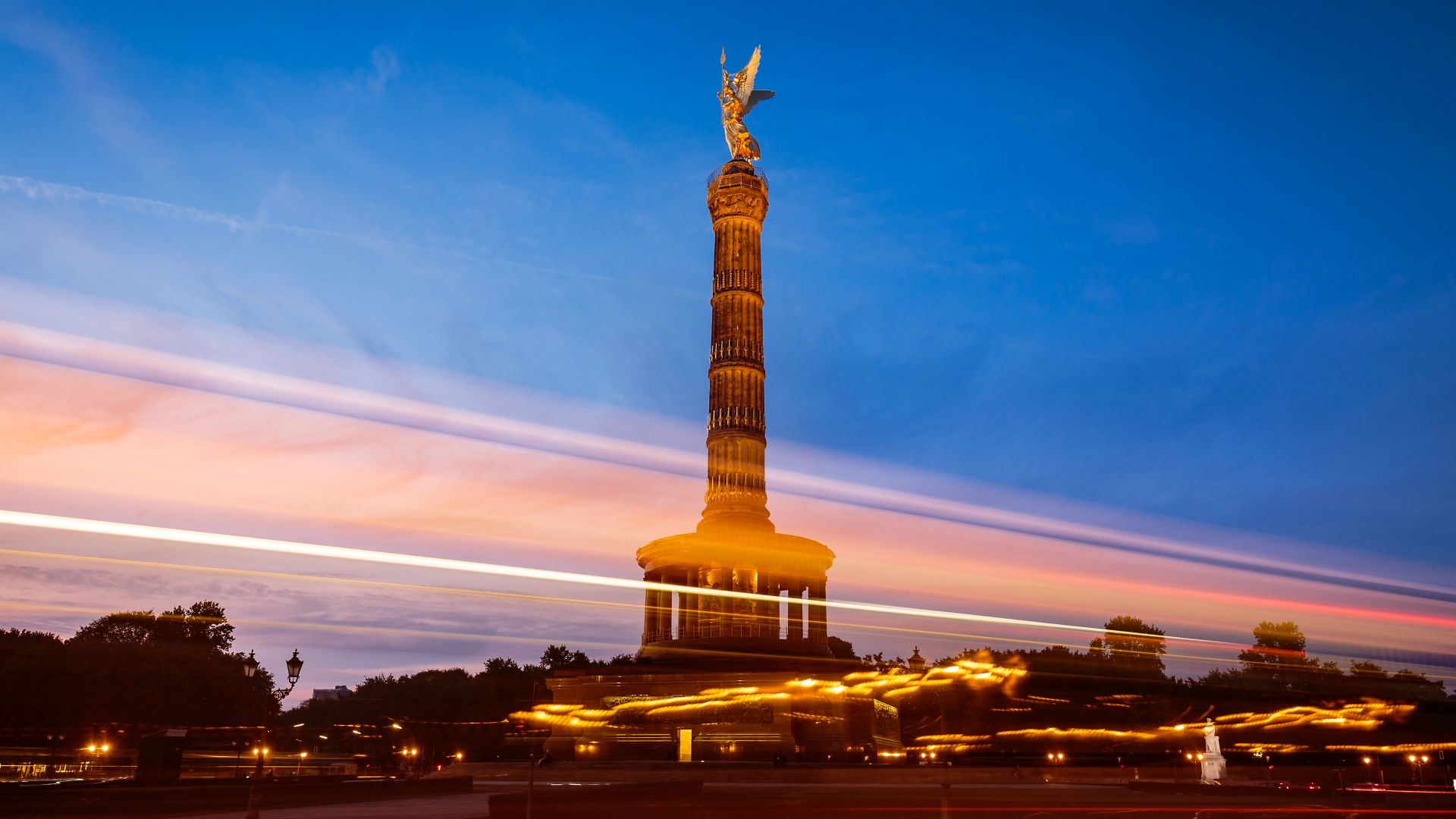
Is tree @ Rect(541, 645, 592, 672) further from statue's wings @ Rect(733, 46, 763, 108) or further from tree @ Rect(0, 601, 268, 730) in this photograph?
statue's wings @ Rect(733, 46, 763, 108)

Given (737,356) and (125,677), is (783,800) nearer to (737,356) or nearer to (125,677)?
(737,356)

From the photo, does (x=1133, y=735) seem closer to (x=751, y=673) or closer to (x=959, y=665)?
(x=959, y=665)

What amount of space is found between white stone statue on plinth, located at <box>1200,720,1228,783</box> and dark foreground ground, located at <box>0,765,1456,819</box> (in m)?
5.98

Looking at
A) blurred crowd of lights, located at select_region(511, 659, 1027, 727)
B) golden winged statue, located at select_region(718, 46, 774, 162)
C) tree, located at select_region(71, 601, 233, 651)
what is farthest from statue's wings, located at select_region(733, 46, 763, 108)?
tree, located at select_region(71, 601, 233, 651)

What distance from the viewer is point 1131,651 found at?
2751 inches

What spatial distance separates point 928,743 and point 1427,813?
38717mm

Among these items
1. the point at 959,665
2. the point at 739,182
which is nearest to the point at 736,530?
the point at 739,182

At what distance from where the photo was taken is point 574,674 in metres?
39.9

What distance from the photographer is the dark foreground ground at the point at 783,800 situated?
16.3 meters

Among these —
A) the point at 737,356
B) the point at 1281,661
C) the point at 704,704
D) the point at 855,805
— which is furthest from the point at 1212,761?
the point at 1281,661

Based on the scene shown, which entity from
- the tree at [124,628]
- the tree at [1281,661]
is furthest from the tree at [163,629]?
the tree at [1281,661]

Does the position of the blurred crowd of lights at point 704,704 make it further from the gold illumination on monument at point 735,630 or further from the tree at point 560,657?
the tree at point 560,657

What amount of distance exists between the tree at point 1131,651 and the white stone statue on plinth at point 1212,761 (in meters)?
24.3

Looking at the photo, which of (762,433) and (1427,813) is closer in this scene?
(1427,813)
